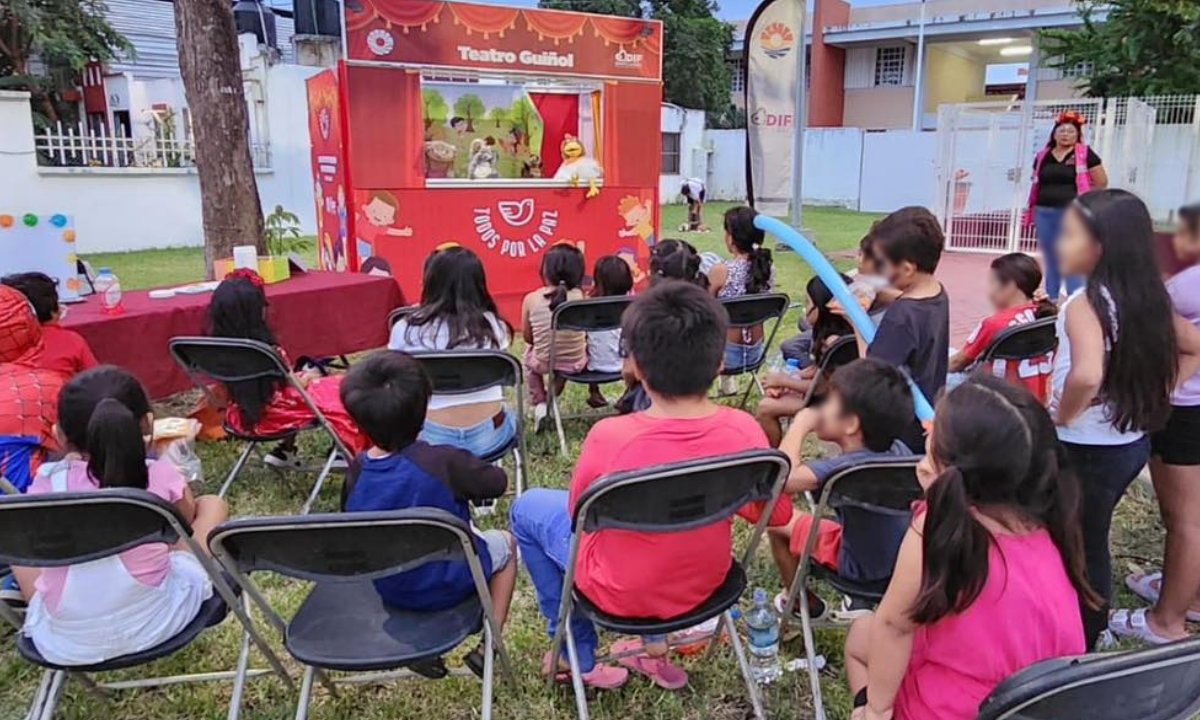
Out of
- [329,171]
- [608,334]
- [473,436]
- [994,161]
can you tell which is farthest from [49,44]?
[473,436]

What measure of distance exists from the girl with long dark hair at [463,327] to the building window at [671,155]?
63.2ft

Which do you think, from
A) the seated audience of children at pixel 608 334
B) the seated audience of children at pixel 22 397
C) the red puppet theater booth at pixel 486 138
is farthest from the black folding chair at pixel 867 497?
the red puppet theater booth at pixel 486 138

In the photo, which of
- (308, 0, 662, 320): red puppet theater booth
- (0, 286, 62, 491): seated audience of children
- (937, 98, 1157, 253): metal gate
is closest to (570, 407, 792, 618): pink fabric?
(0, 286, 62, 491): seated audience of children

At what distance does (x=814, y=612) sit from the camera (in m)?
2.48

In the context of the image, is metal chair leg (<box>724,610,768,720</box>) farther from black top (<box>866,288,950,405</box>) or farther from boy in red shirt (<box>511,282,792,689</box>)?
black top (<box>866,288,950,405</box>)

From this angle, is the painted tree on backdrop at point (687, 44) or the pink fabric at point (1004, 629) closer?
the pink fabric at point (1004, 629)

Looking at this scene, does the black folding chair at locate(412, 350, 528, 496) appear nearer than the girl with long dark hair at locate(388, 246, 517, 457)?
Yes

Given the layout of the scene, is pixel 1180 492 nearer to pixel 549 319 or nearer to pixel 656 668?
pixel 656 668

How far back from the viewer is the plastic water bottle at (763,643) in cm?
232

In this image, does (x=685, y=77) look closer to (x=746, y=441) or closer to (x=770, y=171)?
(x=770, y=171)

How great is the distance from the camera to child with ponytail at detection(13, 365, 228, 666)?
1809 millimetres

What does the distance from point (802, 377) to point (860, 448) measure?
5.35 feet

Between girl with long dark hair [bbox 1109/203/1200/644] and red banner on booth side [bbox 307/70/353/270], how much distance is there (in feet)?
17.8

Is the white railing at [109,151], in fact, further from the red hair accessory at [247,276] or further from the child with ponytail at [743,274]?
the child with ponytail at [743,274]
